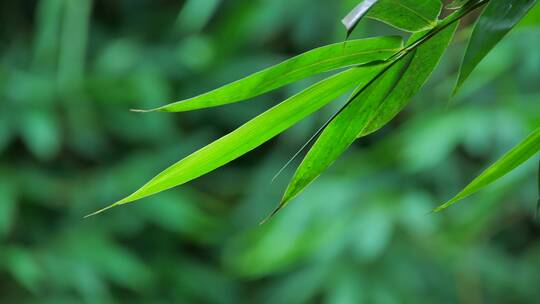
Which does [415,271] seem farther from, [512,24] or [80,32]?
[512,24]

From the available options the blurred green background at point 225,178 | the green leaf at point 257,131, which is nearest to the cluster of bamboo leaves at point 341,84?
the green leaf at point 257,131

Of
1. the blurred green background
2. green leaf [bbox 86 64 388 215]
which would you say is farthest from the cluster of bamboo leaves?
the blurred green background

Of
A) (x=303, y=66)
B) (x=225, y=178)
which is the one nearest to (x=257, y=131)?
(x=303, y=66)

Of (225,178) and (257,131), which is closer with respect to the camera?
(257,131)

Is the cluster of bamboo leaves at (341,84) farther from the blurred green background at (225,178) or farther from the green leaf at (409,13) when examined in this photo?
the blurred green background at (225,178)

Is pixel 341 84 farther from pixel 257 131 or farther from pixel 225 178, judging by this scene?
pixel 225 178

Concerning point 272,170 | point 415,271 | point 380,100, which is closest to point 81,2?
point 272,170

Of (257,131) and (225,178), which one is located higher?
(257,131)
